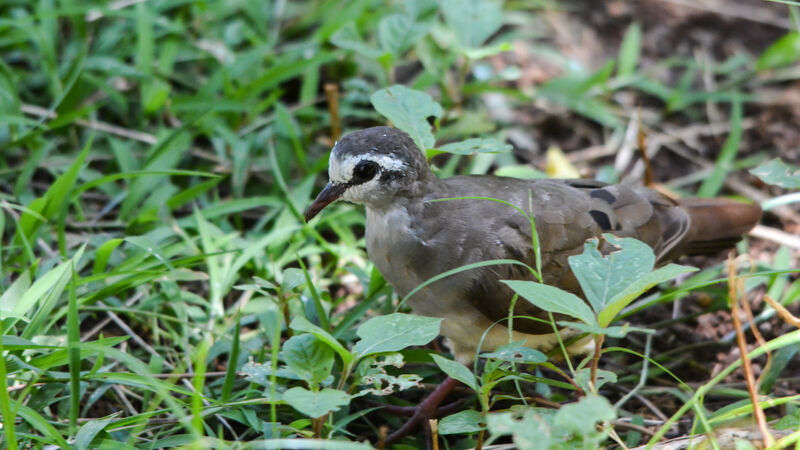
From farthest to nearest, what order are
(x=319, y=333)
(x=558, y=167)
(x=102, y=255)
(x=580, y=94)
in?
(x=580, y=94), (x=558, y=167), (x=102, y=255), (x=319, y=333)

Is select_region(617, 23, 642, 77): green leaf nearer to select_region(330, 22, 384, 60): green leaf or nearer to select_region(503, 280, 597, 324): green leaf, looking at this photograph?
select_region(330, 22, 384, 60): green leaf

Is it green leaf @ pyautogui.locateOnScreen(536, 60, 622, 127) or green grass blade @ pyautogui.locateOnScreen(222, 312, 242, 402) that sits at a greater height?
green leaf @ pyautogui.locateOnScreen(536, 60, 622, 127)

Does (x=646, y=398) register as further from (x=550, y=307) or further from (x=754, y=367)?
(x=550, y=307)

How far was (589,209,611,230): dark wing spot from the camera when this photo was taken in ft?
11.8

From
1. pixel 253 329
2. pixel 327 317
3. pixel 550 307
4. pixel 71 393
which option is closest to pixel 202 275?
pixel 253 329

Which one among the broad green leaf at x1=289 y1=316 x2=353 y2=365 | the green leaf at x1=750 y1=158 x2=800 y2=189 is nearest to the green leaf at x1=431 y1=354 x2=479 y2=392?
the broad green leaf at x1=289 y1=316 x2=353 y2=365

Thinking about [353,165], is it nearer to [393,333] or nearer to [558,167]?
[393,333]

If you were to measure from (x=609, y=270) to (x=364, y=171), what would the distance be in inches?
41.6

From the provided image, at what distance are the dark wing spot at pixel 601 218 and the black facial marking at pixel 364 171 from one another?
102cm

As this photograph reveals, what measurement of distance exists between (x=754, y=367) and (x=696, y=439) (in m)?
1.23

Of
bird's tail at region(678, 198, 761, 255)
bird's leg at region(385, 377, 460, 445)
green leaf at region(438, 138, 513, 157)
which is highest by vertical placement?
green leaf at region(438, 138, 513, 157)

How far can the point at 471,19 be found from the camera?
4742mm

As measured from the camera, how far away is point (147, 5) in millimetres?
4797

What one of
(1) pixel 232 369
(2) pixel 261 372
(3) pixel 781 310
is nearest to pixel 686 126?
(3) pixel 781 310
